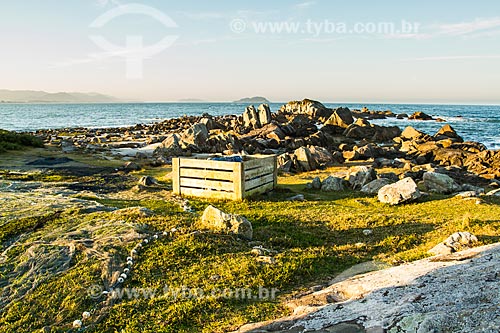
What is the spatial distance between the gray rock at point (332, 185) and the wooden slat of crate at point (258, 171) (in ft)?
8.20

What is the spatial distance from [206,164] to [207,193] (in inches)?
43.7

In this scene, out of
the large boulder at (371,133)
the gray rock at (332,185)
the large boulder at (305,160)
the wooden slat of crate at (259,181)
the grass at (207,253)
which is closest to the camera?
the grass at (207,253)

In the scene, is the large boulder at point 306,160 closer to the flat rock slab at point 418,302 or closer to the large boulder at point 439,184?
the large boulder at point 439,184

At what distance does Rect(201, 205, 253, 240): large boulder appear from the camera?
9.86 m

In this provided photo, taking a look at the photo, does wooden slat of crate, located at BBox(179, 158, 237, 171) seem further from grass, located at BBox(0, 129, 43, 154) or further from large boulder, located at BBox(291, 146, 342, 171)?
grass, located at BBox(0, 129, 43, 154)

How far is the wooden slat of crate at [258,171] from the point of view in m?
14.7

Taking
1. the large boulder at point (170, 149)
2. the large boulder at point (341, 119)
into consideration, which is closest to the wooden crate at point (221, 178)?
the large boulder at point (170, 149)

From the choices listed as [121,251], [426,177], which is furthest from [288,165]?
[121,251]

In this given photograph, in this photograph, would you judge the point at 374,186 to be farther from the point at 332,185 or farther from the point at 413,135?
the point at 413,135

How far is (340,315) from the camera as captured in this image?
197 inches

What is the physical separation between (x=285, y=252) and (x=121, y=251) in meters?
3.63

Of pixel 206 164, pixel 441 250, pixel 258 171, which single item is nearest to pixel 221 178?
pixel 206 164

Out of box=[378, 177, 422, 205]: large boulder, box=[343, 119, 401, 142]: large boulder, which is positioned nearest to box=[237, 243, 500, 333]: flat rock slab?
box=[378, 177, 422, 205]: large boulder

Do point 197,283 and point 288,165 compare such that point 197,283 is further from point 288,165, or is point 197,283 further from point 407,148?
point 407,148
